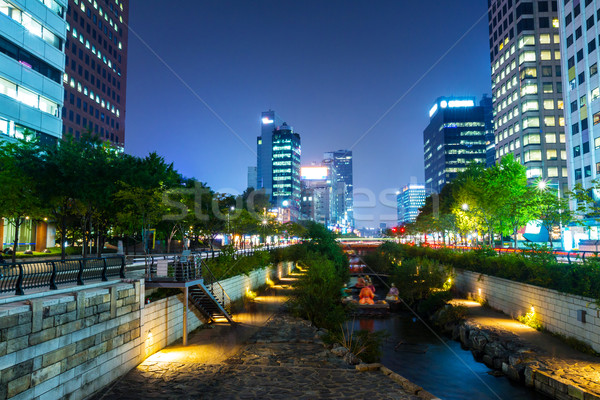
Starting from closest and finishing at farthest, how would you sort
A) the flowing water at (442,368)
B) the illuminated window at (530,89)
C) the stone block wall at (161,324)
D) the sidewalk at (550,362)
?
the sidewalk at (550,362)
the stone block wall at (161,324)
the flowing water at (442,368)
the illuminated window at (530,89)

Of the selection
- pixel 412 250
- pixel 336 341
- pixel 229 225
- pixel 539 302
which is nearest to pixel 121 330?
pixel 336 341

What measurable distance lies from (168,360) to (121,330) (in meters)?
3.34

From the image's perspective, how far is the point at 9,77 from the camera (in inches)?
1396

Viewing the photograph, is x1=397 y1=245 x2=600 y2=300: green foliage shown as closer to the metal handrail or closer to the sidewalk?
the sidewalk

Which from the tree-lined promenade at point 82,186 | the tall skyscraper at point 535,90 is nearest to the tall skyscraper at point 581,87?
the tall skyscraper at point 535,90

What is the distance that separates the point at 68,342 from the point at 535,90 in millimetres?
109161

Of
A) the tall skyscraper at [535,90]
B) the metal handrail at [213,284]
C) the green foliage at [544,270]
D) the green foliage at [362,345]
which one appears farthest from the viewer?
the tall skyscraper at [535,90]

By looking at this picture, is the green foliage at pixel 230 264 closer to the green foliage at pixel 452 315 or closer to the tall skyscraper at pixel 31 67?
the green foliage at pixel 452 315

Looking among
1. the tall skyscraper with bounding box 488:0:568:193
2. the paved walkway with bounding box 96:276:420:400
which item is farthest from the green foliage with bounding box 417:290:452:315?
the tall skyscraper with bounding box 488:0:568:193

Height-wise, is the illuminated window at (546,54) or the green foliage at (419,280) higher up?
the illuminated window at (546,54)

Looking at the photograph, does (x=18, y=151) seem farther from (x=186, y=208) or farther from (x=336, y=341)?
(x=336, y=341)

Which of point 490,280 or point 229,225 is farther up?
point 229,225

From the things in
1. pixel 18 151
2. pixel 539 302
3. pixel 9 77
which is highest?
pixel 9 77

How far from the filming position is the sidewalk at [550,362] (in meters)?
15.7
